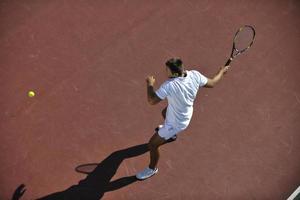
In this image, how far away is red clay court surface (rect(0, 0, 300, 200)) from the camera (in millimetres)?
7367

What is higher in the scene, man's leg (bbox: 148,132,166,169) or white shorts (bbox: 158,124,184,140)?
white shorts (bbox: 158,124,184,140)

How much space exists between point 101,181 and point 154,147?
1.21m

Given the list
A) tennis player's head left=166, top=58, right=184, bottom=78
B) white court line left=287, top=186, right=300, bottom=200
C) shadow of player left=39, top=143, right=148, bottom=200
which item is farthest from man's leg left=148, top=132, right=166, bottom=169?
white court line left=287, top=186, right=300, bottom=200

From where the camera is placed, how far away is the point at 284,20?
9266 mm

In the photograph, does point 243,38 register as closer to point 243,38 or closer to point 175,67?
point 243,38

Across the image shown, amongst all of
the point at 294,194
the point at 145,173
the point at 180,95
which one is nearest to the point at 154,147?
the point at 145,173

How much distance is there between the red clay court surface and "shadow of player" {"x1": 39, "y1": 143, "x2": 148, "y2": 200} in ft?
0.06

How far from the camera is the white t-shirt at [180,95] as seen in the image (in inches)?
240

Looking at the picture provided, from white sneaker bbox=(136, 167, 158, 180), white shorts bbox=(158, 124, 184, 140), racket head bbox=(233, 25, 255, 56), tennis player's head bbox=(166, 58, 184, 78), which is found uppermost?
racket head bbox=(233, 25, 255, 56)

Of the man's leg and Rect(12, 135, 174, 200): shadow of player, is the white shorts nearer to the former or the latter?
the man's leg

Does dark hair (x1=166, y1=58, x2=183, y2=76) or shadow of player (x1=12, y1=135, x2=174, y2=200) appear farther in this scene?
shadow of player (x1=12, y1=135, x2=174, y2=200)

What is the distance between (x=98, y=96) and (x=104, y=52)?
1.04 metres

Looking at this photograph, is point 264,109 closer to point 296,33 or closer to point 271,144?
point 271,144

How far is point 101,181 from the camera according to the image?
7324 millimetres
